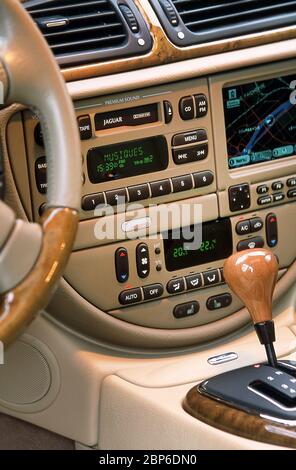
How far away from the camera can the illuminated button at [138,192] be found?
5.75 feet

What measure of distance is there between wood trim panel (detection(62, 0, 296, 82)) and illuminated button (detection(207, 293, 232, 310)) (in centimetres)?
44

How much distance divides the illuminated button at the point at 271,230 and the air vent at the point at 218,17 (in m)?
0.34

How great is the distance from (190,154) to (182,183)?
5 centimetres

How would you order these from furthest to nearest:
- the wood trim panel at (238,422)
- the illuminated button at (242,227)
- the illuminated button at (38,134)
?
the illuminated button at (242,227)
the illuminated button at (38,134)
the wood trim panel at (238,422)

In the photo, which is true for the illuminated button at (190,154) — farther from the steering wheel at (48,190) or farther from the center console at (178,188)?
the steering wheel at (48,190)

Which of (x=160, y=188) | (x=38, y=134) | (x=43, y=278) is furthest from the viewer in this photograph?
(x=160, y=188)

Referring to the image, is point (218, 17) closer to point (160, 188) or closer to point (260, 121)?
point (260, 121)

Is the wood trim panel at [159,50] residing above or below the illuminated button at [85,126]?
above

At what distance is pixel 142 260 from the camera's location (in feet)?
5.91

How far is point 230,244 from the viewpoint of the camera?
1881 mm

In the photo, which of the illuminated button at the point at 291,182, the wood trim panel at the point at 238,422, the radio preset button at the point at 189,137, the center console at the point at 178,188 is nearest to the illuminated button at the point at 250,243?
the center console at the point at 178,188

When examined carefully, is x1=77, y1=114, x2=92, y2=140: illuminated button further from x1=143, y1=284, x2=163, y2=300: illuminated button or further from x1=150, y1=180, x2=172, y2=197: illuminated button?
x1=143, y1=284, x2=163, y2=300: illuminated button

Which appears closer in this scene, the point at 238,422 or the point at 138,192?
the point at 238,422

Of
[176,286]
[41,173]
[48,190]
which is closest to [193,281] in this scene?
[176,286]
